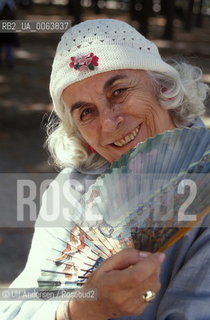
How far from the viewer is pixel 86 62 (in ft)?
5.86

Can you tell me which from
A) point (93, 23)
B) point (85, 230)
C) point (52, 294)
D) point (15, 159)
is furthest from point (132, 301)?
point (15, 159)

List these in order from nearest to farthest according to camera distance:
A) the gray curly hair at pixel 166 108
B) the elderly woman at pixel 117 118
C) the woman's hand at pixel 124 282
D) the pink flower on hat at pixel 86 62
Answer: the woman's hand at pixel 124 282
the elderly woman at pixel 117 118
the pink flower on hat at pixel 86 62
the gray curly hair at pixel 166 108

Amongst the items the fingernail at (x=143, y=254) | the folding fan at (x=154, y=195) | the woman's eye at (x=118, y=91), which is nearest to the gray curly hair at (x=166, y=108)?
the woman's eye at (x=118, y=91)

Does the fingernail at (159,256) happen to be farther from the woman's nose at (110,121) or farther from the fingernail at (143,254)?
the woman's nose at (110,121)

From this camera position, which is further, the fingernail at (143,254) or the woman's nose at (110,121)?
the woman's nose at (110,121)

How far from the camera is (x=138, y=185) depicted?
1.46 meters

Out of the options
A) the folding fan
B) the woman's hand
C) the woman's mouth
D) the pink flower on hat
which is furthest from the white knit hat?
the woman's hand

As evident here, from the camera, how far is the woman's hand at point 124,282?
4.24 feet

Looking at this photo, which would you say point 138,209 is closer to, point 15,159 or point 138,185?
point 138,185

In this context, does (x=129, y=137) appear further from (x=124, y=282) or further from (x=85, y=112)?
(x=124, y=282)

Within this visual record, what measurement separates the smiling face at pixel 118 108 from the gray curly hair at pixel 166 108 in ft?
0.20

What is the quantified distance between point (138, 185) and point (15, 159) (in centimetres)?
465

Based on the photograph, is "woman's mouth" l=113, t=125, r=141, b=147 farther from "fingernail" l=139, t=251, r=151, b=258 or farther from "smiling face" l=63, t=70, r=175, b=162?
"fingernail" l=139, t=251, r=151, b=258

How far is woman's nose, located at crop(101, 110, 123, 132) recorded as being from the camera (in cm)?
180
